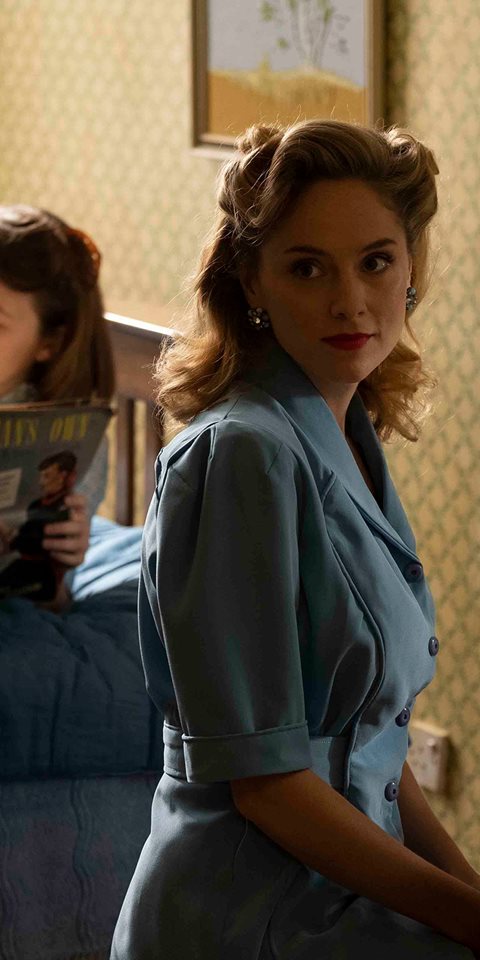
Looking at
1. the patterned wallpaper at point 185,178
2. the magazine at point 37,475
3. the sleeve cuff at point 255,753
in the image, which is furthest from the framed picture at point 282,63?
the sleeve cuff at point 255,753

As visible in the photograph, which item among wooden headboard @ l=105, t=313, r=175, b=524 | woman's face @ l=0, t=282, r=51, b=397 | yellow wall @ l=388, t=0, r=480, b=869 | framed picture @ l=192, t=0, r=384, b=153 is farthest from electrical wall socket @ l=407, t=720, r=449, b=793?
framed picture @ l=192, t=0, r=384, b=153

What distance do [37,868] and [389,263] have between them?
2.89 feet

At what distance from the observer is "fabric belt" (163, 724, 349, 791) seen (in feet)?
3.84

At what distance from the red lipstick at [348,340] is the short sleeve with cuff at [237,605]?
134 mm

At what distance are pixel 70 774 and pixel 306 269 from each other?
859mm

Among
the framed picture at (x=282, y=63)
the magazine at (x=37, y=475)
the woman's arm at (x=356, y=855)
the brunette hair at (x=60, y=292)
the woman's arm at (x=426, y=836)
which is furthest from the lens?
the framed picture at (x=282, y=63)

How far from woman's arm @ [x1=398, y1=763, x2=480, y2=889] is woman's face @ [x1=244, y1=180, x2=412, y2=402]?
1.42 ft

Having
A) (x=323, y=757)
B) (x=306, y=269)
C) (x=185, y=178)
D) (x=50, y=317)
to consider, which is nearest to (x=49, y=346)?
(x=50, y=317)

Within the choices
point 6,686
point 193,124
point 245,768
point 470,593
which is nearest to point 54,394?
→ point 6,686

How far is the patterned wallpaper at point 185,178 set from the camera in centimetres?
216

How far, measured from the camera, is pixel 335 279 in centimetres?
120

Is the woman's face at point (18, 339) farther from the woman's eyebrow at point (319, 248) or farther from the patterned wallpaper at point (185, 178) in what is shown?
the woman's eyebrow at point (319, 248)

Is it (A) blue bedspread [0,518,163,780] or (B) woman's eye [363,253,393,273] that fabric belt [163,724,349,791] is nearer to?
(B) woman's eye [363,253,393,273]

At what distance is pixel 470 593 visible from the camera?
2236 mm
